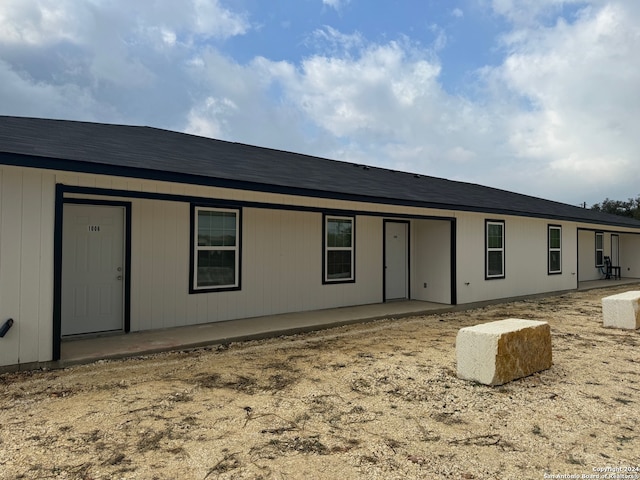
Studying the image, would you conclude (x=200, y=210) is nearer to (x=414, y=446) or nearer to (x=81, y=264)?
(x=81, y=264)

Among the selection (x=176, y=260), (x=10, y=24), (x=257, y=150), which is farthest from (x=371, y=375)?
(x=10, y=24)

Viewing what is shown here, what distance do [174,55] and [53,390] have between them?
74.4 feet

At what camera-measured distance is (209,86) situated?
23500mm

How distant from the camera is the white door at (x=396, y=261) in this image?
974cm

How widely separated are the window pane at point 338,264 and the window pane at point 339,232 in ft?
0.57

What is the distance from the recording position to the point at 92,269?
6.02m

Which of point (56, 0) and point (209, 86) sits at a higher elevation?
point (209, 86)

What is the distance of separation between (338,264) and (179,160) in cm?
408

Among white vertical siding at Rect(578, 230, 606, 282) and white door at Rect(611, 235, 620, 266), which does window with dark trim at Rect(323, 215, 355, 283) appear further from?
white door at Rect(611, 235, 620, 266)

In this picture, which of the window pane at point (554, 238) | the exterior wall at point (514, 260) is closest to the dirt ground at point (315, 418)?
the exterior wall at point (514, 260)

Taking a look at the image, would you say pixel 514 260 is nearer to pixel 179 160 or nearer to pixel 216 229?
pixel 216 229

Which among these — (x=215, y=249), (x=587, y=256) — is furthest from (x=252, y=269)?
(x=587, y=256)

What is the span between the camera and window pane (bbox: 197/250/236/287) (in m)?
6.95

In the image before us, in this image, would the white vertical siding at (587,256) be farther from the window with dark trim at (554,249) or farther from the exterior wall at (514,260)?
the window with dark trim at (554,249)
